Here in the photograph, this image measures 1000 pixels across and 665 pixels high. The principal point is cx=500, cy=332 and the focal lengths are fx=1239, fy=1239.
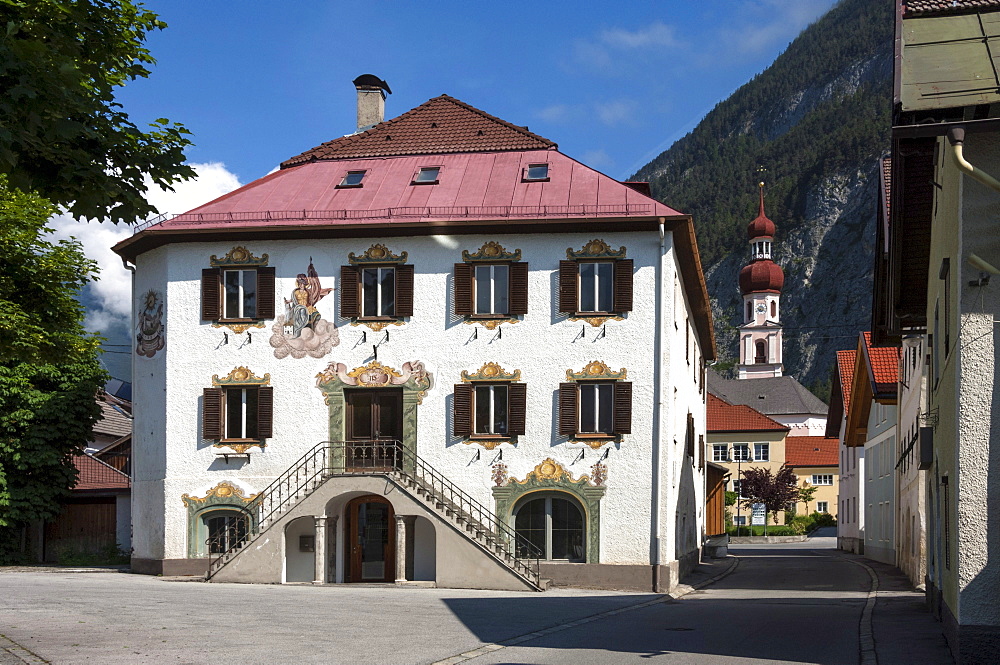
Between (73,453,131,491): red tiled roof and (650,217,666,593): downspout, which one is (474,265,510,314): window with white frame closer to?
(650,217,666,593): downspout

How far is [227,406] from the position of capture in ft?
97.2

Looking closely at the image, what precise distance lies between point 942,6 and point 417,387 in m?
16.5

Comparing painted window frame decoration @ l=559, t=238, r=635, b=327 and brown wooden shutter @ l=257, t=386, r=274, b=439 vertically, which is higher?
painted window frame decoration @ l=559, t=238, r=635, b=327

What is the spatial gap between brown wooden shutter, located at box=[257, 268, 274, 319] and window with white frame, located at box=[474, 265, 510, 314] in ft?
16.1

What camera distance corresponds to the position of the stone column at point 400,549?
27.6 metres

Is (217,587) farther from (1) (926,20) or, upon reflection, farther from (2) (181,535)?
(1) (926,20)

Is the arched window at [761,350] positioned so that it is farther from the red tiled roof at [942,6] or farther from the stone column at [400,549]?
the red tiled roof at [942,6]

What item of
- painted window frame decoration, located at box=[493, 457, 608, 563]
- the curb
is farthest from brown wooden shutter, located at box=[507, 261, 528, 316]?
the curb

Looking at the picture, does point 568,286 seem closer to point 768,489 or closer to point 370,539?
point 370,539

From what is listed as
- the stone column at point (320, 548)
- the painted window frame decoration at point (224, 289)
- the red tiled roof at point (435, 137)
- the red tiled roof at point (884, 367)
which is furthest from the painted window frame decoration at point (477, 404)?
the red tiled roof at point (884, 367)

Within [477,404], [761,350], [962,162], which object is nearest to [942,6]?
[962,162]

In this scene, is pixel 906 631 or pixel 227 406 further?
pixel 227 406

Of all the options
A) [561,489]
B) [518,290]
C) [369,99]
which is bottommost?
[561,489]

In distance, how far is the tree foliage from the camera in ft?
286
